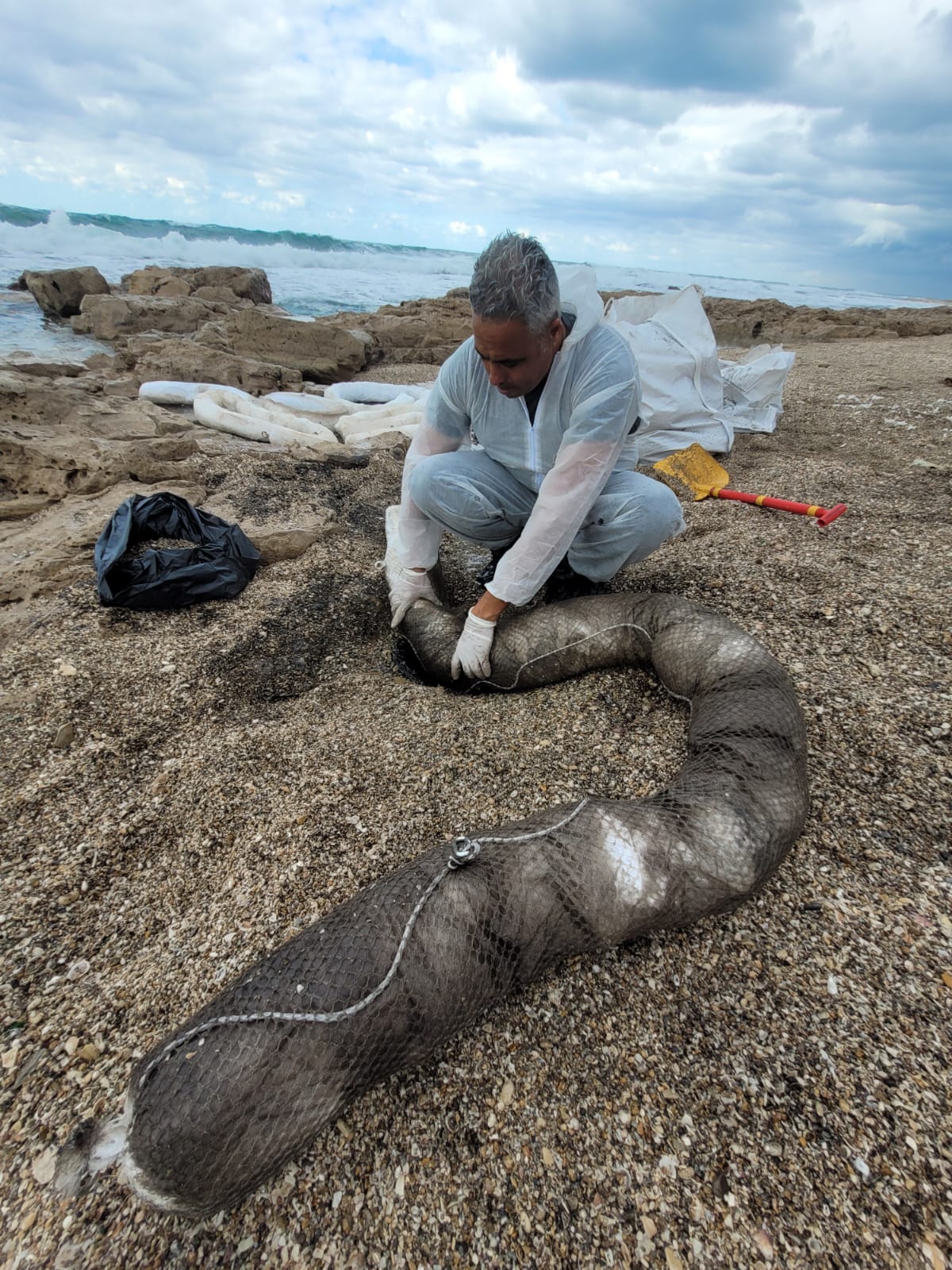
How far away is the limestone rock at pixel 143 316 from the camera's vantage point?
34.0 ft

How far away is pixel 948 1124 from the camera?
1081 mm

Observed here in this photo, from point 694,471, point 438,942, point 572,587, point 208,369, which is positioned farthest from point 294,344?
point 438,942

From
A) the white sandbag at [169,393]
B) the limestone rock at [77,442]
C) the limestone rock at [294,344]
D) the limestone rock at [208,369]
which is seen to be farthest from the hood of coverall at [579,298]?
the limestone rock at [294,344]

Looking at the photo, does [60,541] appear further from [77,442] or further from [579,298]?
[579,298]

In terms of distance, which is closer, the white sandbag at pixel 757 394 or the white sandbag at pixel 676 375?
the white sandbag at pixel 676 375

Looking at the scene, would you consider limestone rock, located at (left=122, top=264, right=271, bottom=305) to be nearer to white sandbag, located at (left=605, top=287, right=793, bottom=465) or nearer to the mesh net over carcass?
white sandbag, located at (left=605, top=287, right=793, bottom=465)

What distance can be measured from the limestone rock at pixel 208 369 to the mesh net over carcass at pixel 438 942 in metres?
7.02

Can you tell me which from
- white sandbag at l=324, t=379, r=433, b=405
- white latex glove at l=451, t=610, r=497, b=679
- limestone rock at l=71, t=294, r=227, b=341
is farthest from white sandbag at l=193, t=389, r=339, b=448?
limestone rock at l=71, t=294, r=227, b=341

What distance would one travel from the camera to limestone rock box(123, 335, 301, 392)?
6996mm

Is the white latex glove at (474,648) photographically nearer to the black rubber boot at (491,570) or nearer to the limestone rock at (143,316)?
the black rubber boot at (491,570)

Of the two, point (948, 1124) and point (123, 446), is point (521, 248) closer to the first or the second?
point (948, 1124)

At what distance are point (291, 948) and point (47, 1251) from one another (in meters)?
0.57

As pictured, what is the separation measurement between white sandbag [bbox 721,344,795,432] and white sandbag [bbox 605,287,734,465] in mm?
524

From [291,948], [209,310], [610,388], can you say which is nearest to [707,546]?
[610,388]
